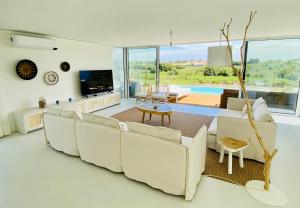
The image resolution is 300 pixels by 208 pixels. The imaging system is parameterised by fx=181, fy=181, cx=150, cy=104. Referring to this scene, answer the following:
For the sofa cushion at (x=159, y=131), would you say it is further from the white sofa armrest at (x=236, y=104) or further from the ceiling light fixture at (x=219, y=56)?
the white sofa armrest at (x=236, y=104)

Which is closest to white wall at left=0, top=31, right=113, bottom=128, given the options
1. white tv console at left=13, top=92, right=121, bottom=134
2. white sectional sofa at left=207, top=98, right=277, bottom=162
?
white tv console at left=13, top=92, right=121, bottom=134

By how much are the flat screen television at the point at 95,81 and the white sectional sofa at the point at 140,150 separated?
2.99 metres

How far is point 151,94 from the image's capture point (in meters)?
7.32

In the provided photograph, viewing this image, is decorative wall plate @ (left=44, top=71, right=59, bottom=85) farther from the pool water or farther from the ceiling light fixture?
the pool water

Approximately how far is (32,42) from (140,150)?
390 cm

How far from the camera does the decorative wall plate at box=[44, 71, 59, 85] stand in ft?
16.6

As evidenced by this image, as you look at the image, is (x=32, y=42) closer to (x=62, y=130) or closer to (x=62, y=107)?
(x=62, y=107)

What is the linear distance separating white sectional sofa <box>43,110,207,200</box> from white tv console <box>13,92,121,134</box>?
1567 mm

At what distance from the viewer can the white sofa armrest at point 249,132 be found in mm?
2918

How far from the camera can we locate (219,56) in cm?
373

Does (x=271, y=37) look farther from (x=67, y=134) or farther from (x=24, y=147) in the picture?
(x=24, y=147)

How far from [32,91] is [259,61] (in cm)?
679

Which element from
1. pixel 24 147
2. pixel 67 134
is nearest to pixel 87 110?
pixel 24 147

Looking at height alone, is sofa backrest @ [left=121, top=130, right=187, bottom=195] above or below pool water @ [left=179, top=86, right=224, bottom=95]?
below
